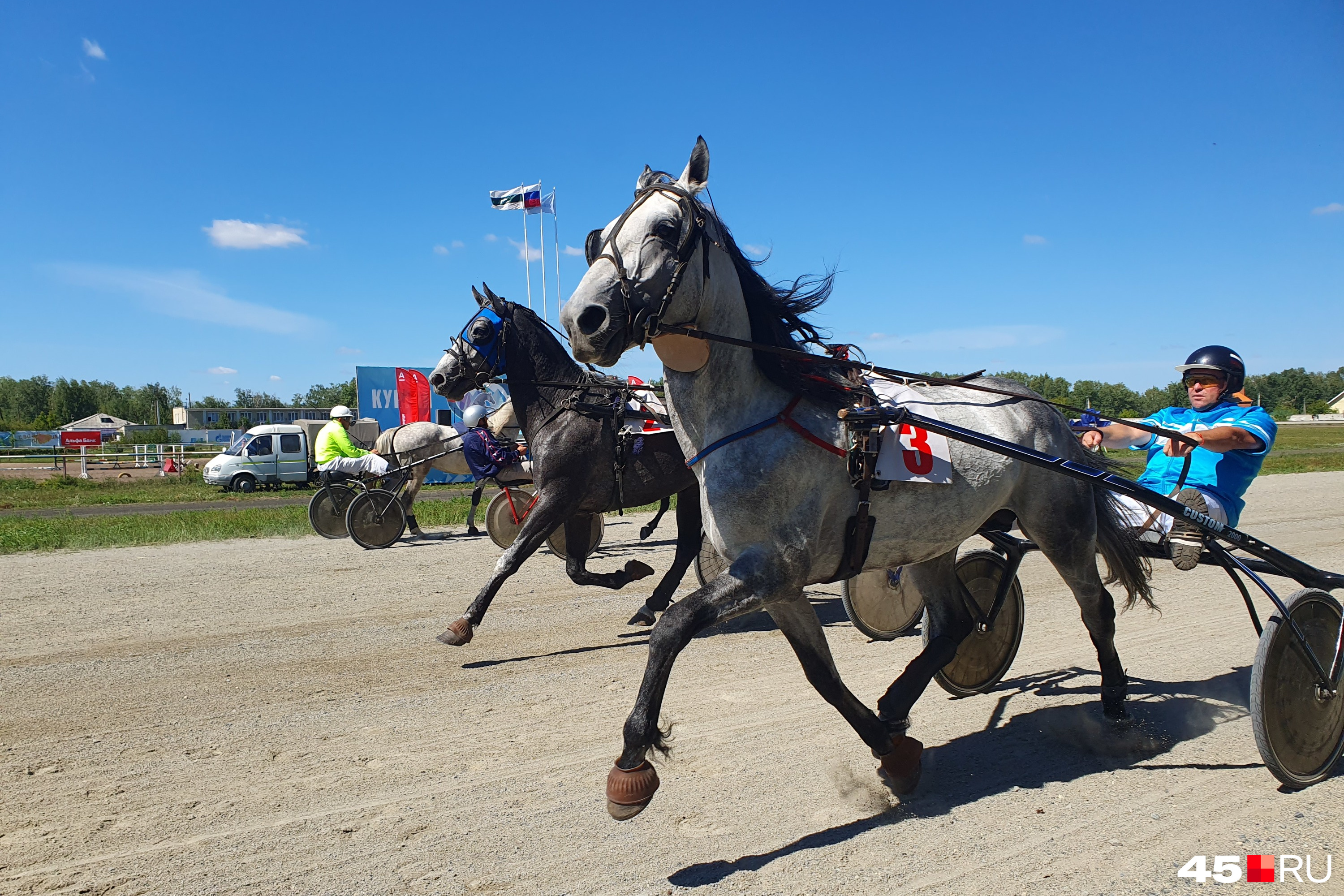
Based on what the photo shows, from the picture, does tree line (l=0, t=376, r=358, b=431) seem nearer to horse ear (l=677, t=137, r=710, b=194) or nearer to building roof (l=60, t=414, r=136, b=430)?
building roof (l=60, t=414, r=136, b=430)

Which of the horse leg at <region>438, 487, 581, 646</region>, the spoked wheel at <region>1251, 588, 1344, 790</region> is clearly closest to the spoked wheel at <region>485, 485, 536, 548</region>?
the horse leg at <region>438, 487, 581, 646</region>

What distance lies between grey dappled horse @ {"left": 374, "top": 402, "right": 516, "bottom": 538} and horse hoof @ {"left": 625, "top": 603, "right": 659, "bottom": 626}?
207 inches

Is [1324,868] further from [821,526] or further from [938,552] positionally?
[821,526]

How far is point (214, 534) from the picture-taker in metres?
11.8

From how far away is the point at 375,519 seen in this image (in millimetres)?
11109

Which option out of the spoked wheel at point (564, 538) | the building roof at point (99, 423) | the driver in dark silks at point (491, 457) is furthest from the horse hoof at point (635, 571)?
Result: the building roof at point (99, 423)

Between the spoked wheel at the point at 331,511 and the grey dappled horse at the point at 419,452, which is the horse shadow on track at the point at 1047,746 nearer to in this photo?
the grey dappled horse at the point at 419,452

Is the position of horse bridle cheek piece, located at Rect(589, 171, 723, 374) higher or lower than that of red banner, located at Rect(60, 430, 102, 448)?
lower

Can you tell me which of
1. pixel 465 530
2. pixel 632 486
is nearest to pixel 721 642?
pixel 632 486

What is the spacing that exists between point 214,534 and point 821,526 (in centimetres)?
1113

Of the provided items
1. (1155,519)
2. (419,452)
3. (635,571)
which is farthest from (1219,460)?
(419,452)

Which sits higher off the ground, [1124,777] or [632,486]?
[632,486]

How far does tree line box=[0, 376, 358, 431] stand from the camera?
9894cm

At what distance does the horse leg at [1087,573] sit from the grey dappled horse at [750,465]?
269mm
